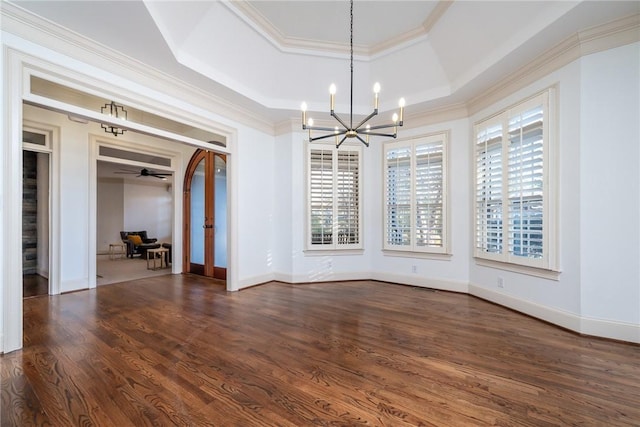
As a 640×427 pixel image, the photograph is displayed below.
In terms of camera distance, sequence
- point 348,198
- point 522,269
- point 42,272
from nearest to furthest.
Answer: point 522,269 < point 348,198 < point 42,272

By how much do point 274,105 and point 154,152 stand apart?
3.09 m

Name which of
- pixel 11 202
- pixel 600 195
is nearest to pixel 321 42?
pixel 600 195

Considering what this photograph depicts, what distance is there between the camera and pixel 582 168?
9.33ft

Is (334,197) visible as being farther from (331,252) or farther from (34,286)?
(34,286)

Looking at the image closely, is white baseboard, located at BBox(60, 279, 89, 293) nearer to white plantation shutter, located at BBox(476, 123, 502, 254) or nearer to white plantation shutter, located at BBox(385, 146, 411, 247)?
white plantation shutter, located at BBox(385, 146, 411, 247)

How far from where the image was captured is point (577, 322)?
2.86m

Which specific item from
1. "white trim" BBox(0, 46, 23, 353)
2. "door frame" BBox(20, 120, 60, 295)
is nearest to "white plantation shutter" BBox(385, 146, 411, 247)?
"white trim" BBox(0, 46, 23, 353)

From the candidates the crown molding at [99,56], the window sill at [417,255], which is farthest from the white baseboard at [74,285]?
the window sill at [417,255]

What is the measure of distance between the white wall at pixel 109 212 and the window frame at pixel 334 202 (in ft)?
30.0

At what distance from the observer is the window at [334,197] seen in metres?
5.16

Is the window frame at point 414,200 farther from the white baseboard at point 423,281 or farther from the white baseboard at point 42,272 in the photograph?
the white baseboard at point 42,272

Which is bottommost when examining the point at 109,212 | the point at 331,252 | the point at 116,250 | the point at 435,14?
the point at 116,250

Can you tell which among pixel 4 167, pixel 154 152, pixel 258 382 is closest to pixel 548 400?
pixel 258 382

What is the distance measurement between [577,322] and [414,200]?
2618mm
